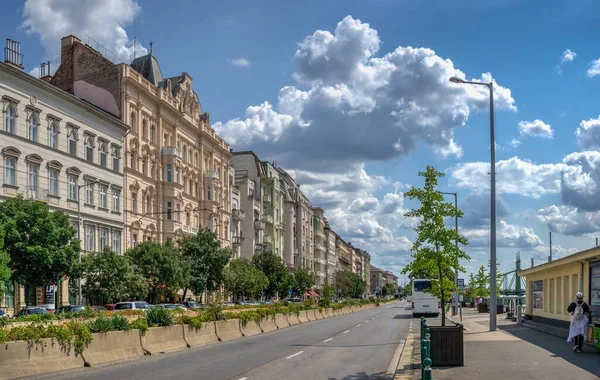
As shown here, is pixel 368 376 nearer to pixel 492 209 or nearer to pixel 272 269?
pixel 492 209

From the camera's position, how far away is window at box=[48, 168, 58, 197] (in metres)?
45.6

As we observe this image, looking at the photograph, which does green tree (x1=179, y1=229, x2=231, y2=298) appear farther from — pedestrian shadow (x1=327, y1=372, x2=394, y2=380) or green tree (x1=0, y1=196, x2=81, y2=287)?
pedestrian shadow (x1=327, y1=372, x2=394, y2=380)

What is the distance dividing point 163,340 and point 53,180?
92.5ft

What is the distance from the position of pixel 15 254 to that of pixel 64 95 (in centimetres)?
1435

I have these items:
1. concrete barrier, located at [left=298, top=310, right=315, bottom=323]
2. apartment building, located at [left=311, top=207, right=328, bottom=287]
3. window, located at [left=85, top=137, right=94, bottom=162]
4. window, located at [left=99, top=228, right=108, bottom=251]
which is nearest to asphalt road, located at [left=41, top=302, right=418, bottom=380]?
concrete barrier, located at [left=298, top=310, right=315, bottom=323]

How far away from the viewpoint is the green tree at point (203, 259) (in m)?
60.1

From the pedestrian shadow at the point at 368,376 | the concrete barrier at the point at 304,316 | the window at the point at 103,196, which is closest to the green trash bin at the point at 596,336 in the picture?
the pedestrian shadow at the point at 368,376

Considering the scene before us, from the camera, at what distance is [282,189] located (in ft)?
384

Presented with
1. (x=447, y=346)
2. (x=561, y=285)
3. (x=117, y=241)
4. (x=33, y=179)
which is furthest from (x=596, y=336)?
(x=117, y=241)

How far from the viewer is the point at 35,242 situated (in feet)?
121

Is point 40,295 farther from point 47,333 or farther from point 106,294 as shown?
point 47,333

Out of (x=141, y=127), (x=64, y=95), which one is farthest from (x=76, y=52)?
(x=64, y=95)

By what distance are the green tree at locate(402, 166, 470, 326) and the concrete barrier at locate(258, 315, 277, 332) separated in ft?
49.3

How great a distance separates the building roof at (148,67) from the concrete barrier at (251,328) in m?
39.8
